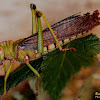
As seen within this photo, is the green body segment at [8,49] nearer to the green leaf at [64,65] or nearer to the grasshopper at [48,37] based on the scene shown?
the grasshopper at [48,37]

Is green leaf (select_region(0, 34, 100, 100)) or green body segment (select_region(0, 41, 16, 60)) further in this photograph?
green body segment (select_region(0, 41, 16, 60))

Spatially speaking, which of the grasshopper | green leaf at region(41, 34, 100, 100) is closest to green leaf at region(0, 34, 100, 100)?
green leaf at region(41, 34, 100, 100)

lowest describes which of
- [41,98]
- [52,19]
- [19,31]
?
[41,98]

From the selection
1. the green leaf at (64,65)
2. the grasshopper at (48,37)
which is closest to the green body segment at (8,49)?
the grasshopper at (48,37)

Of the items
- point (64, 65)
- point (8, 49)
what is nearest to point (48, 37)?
point (8, 49)

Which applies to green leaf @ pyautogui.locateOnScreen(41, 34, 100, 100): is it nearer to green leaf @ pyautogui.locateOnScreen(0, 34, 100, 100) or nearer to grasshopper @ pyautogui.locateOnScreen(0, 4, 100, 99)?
green leaf @ pyautogui.locateOnScreen(0, 34, 100, 100)

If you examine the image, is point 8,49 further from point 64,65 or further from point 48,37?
point 64,65

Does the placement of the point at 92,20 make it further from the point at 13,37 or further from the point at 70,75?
the point at 13,37

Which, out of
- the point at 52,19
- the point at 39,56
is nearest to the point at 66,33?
the point at 39,56
